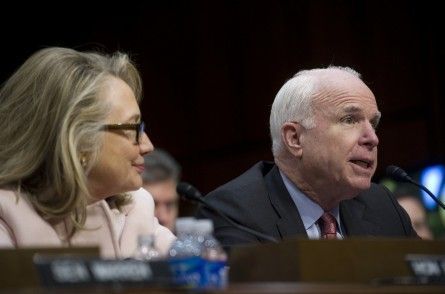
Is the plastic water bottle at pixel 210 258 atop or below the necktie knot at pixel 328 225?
atop

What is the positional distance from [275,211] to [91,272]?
4.96 feet

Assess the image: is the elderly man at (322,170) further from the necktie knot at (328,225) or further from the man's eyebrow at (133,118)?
the man's eyebrow at (133,118)

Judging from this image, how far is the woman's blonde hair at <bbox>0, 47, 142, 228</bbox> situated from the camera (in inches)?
113

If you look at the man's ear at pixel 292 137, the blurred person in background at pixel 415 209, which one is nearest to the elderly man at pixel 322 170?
the man's ear at pixel 292 137

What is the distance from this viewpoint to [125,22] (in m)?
7.59

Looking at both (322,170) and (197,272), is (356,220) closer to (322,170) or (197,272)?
(322,170)

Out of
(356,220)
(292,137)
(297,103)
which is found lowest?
(356,220)

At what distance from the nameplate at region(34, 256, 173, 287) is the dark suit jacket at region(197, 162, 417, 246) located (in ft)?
3.99

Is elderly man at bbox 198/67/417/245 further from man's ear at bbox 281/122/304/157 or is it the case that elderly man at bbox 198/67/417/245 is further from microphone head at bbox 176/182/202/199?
microphone head at bbox 176/182/202/199

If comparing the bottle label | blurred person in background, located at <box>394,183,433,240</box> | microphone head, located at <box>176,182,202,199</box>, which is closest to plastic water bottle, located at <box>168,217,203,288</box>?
the bottle label

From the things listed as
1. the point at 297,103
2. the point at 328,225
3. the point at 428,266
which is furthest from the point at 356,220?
the point at 428,266

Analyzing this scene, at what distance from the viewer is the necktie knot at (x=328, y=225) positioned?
346 cm

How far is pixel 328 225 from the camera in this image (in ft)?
11.4

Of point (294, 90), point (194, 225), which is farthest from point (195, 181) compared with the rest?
point (194, 225)
